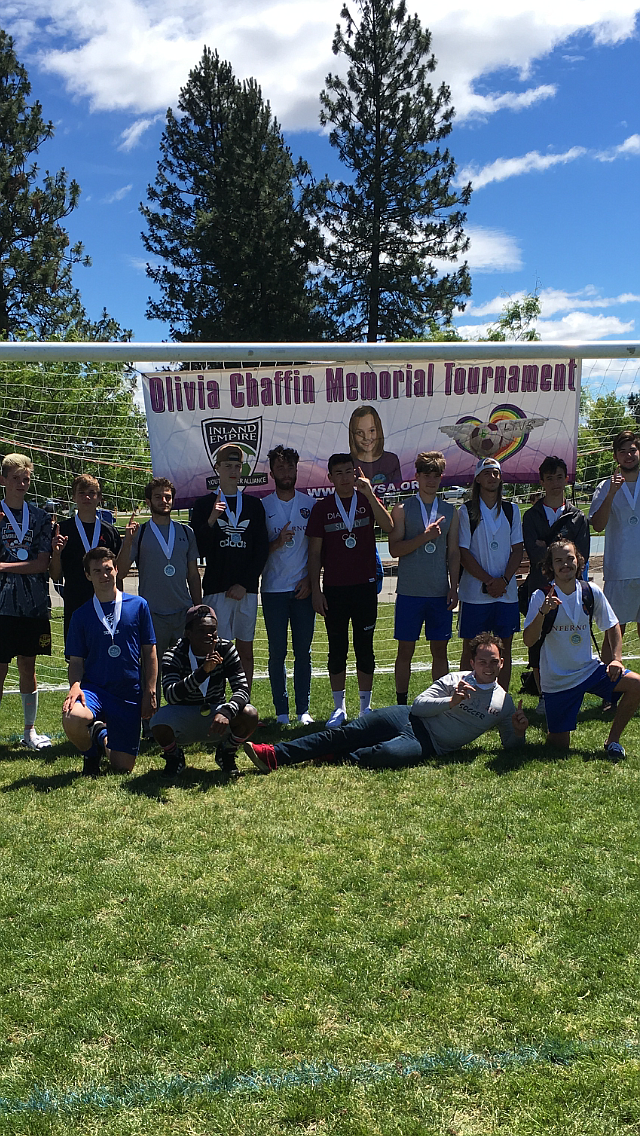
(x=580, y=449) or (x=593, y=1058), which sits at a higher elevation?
(x=580, y=449)

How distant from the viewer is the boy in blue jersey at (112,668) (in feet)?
17.5

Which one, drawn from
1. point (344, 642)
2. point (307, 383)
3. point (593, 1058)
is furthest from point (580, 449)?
point (593, 1058)

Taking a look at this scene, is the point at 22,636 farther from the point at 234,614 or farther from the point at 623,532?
the point at 623,532

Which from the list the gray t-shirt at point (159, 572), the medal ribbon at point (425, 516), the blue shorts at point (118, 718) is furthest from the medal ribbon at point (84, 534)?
Answer: the medal ribbon at point (425, 516)

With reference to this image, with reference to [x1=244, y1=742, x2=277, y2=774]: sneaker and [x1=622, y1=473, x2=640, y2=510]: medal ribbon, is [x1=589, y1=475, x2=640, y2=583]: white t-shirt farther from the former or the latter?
[x1=244, y1=742, x2=277, y2=774]: sneaker

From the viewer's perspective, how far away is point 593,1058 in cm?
271

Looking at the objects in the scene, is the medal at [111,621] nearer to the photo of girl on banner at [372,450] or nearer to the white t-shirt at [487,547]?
the white t-shirt at [487,547]

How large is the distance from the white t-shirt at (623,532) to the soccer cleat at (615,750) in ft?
5.78

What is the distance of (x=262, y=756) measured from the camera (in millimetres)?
5289

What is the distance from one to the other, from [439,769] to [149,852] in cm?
190

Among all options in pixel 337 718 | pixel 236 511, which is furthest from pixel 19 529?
pixel 337 718

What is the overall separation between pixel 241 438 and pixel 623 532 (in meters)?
3.13

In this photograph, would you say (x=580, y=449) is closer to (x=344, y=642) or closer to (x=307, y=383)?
(x=307, y=383)

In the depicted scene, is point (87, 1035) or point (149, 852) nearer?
point (87, 1035)
